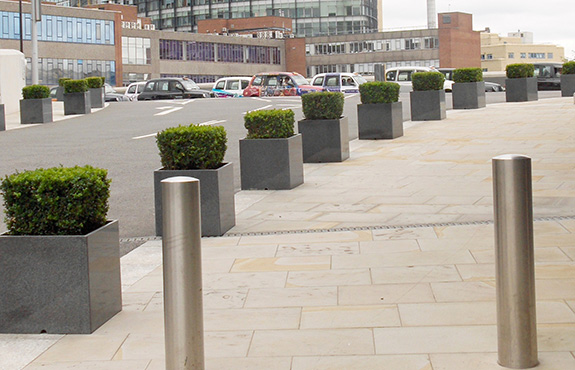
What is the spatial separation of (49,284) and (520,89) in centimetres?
2539

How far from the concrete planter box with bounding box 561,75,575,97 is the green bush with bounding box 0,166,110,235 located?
27.3 metres

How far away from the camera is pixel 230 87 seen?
156ft

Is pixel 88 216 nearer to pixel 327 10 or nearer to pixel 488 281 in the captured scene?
pixel 488 281

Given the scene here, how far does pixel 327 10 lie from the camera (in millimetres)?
121375

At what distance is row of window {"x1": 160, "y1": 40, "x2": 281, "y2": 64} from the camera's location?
99.3m

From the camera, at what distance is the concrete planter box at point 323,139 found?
1373 centimetres

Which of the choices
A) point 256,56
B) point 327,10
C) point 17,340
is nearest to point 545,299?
point 17,340

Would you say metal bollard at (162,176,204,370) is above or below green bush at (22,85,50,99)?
below

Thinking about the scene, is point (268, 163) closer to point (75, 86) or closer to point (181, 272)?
point (181, 272)

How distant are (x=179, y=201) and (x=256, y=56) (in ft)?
358

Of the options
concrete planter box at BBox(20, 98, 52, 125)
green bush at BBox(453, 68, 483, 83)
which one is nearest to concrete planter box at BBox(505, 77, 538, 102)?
green bush at BBox(453, 68, 483, 83)

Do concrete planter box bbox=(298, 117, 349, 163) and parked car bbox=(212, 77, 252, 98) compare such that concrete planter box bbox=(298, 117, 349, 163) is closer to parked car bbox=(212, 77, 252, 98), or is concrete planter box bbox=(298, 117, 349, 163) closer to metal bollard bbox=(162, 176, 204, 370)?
metal bollard bbox=(162, 176, 204, 370)

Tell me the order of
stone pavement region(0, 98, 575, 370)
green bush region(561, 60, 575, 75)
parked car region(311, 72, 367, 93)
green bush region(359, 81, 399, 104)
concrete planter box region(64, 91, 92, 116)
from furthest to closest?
parked car region(311, 72, 367, 93), green bush region(561, 60, 575, 75), concrete planter box region(64, 91, 92, 116), green bush region(359, 81, 399, 104), stone pavement region(0, 98, 575, 370)

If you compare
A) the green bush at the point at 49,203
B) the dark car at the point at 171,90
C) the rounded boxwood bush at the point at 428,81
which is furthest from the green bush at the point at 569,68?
the green bush at the point at 49,203
